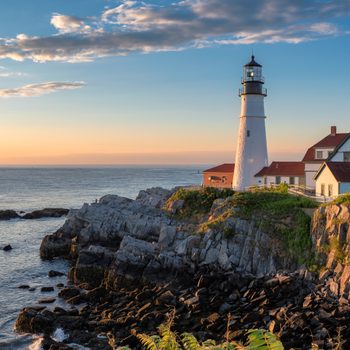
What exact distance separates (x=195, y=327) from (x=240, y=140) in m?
27.1

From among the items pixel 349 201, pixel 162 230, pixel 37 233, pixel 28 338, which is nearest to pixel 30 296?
pixel 28 338

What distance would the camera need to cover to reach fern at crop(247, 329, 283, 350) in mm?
6125

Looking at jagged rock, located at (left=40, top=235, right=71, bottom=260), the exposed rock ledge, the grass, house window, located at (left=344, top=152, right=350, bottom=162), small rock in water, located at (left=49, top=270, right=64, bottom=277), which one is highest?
house window, located at (left=344, top=152, right=350, bottom=162)

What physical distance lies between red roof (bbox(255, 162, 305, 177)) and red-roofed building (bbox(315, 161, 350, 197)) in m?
8.47

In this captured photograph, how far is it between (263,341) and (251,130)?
129ft

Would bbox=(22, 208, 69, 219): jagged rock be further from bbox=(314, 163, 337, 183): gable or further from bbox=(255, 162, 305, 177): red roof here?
bbox=(314, 163, 337, 183): gable

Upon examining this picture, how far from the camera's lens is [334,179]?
32.3 metres

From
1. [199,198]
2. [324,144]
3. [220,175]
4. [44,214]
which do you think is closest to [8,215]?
[44,214]

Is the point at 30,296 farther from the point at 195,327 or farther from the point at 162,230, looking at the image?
the point at 195,327

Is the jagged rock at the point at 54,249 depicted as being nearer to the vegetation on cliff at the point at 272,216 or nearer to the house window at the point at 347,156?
the vegetation on cliff at the point at 272,216

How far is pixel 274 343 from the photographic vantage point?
20.1 ft

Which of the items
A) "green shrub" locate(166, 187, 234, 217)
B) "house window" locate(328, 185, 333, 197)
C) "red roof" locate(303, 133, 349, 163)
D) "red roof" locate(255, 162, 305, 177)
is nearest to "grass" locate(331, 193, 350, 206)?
"house window" locate(328, 185, 333, 197)

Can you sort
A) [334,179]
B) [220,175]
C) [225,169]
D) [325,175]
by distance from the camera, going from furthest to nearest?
[225,169] < [220,175] < [325,175] < [334,179]

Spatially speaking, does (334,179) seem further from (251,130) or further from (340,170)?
(251,130)
